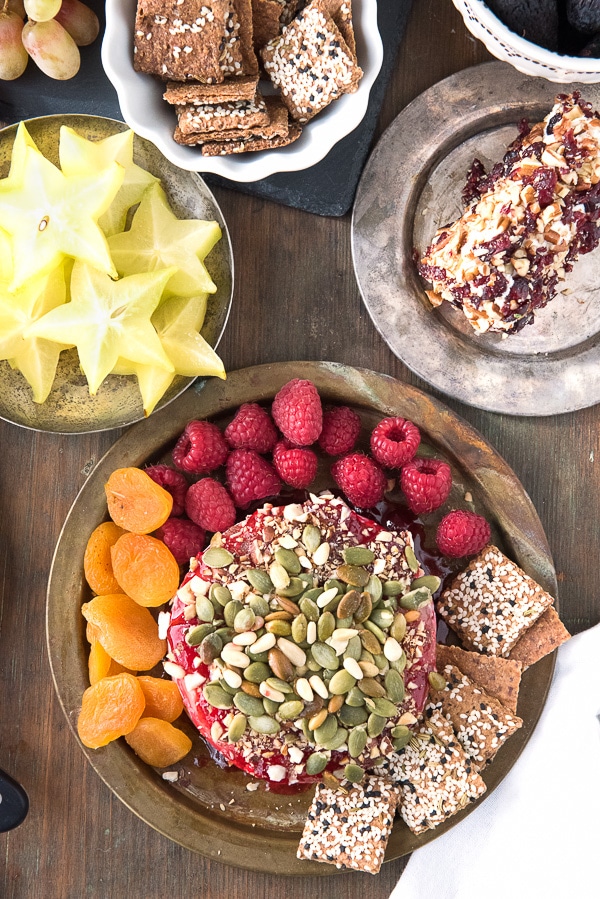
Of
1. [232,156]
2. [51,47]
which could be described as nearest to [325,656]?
[232,156]

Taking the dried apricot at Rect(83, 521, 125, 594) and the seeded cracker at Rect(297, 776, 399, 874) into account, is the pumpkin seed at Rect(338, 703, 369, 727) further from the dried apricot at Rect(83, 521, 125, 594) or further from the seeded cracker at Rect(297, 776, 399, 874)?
the dried apricot at Rect(83, 521, 125, 594)

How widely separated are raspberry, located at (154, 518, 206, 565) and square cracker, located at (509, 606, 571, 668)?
84 cm

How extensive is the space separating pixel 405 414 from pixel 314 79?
0.81 meters

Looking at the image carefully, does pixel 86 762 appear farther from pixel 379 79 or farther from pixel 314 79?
pixel 379 79

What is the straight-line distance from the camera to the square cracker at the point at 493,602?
185 cm

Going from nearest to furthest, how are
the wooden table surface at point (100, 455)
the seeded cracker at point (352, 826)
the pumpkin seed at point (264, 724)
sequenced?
the pumpkin seed at point (264, 724), the seeded cracker at point (352, 826), the wooden table surface at point (100, 455)

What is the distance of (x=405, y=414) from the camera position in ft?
6.40

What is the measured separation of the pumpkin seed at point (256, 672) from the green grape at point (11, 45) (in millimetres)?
1483

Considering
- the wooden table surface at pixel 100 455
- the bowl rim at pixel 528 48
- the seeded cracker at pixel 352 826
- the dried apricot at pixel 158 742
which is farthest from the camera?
the wooden table surface at pixel 100 455

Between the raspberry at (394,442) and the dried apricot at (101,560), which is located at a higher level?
the raspberry at (394,442)

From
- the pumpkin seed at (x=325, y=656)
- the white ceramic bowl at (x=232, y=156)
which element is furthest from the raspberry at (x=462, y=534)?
the white ceramic bowl at (x=232, y=156)

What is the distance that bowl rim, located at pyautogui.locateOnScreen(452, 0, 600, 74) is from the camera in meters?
1.50

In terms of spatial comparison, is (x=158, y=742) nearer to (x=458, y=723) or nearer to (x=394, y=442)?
(x=458, y=723)

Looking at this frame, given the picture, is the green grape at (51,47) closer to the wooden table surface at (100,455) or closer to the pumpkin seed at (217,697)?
the wooden table surface at (100,455)
